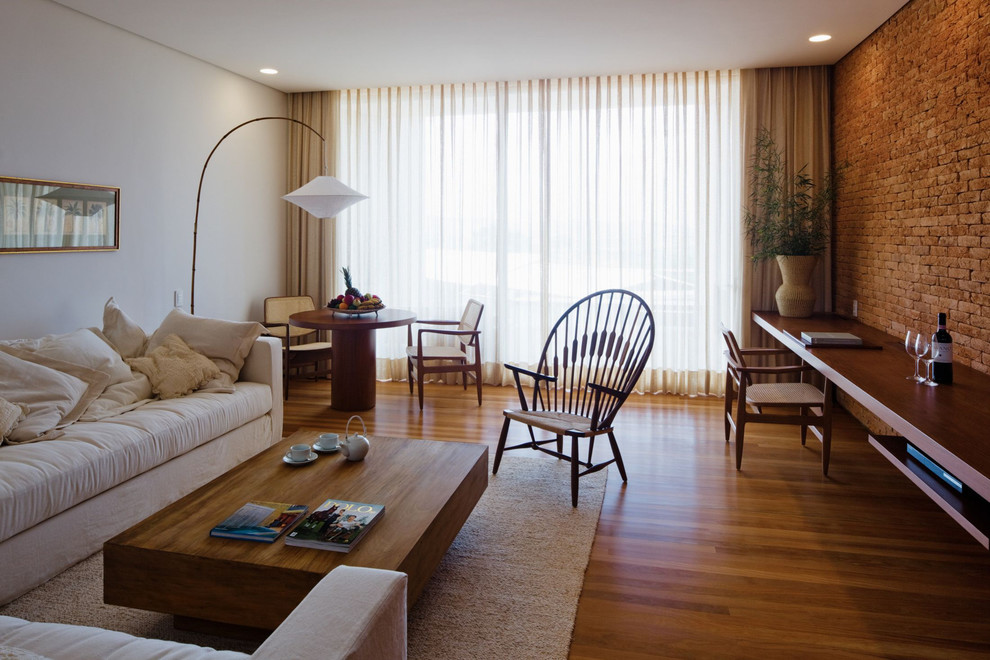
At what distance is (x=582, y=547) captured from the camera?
3.06m

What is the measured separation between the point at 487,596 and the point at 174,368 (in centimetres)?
235

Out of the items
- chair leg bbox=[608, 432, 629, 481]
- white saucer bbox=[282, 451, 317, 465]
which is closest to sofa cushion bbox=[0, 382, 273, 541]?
white saucer bbox=[282, 451, 317, 465]

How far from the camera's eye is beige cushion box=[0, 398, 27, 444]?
2.90 meters

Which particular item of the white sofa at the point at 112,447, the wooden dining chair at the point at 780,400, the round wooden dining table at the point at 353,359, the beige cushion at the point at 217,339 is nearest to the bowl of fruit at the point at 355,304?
the round wooden dining table at the point at 353,359

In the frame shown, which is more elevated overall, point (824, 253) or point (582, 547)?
point (824, 253)

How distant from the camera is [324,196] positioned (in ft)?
16.3

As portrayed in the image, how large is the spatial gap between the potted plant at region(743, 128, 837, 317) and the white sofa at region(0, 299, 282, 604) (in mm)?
3737

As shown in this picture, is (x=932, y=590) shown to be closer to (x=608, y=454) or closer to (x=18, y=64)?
(x=608, y=454)

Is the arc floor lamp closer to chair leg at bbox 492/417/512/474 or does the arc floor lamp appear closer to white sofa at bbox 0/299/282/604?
white sofa at bbox 0/299/282/604

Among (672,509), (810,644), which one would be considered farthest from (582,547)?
(810,644)

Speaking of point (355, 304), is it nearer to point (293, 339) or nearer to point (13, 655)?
point (293, 339)

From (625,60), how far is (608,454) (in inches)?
121

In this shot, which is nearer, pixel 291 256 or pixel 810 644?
pixel 810 644

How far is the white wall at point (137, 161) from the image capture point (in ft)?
13.0
